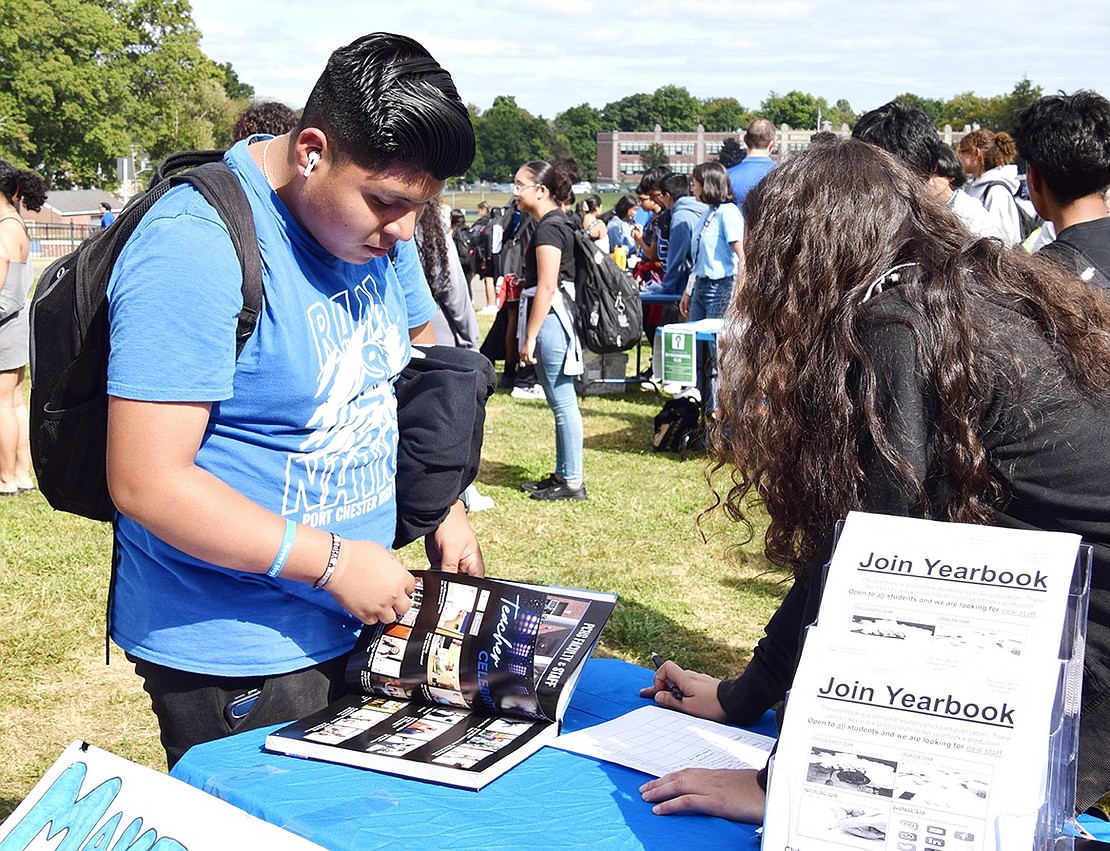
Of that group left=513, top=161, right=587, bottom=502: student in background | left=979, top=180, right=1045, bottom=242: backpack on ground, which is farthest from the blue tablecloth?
left=979, top=180, right=1045, bottom=242: backpack on ground

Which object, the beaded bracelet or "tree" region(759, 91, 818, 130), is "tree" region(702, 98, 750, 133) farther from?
the beaded bracelet

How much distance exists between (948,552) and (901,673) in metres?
0.16

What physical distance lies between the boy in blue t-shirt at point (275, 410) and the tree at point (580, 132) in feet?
379

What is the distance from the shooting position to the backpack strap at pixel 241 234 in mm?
→ 1562

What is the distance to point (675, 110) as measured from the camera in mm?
132875

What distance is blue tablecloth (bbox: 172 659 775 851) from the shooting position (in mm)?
1476

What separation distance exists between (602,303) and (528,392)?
10.1ft

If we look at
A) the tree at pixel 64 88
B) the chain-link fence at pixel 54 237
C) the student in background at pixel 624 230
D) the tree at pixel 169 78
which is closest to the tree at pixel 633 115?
the tree at pixel 169 78

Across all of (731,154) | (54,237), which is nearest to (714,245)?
(731,154)

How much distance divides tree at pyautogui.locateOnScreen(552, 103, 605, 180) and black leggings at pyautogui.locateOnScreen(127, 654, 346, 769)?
116 metres

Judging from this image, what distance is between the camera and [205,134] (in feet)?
217

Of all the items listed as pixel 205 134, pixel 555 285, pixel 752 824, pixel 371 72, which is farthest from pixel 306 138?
pixel 205 134

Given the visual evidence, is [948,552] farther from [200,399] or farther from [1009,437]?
[200,399]

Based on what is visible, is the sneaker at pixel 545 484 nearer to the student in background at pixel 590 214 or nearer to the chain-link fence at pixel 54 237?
the student in background at pixel 590 214
